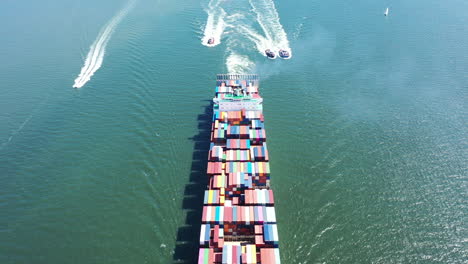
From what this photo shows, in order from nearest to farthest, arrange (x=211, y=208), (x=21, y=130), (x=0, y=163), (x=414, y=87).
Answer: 1. (x=211, y=208)
2. (x=0, y=163)
3. (x=21, y=130)
4. (x=414, y=87)

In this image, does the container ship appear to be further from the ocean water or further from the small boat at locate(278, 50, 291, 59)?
the small boat at locate(278, 50, 291, 59)

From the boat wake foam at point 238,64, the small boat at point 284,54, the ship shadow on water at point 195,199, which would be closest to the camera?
the ship shadow on water at point 195,199

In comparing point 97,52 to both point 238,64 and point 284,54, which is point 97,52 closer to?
point 238,64

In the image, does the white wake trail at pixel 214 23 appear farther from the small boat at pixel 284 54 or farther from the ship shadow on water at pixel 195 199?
the ship shadow on water at pixel 195 199

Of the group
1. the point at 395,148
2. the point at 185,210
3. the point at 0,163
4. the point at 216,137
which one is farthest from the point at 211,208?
the point at 0,163

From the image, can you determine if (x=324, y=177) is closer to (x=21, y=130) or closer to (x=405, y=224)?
(x=405, y=224)

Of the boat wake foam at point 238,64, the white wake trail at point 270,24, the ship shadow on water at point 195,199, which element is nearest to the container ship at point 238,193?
the ship shadow on water at point 195,199

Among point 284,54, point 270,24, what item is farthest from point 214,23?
point 284,54
